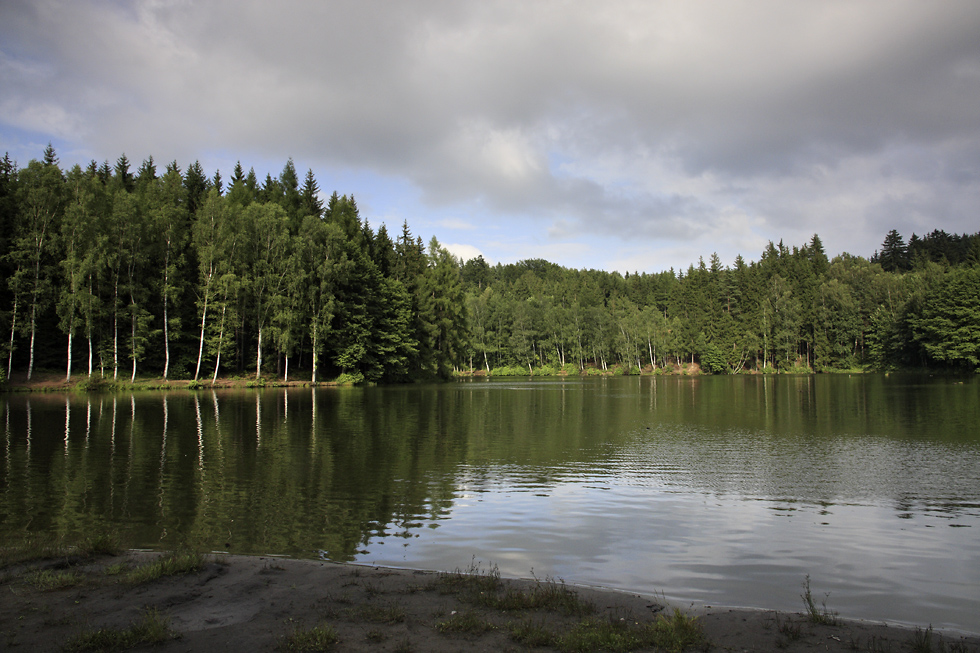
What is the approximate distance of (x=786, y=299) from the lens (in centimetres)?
12188

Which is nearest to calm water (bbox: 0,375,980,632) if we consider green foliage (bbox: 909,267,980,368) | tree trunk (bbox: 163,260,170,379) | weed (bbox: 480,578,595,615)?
weed (bbox: 480,578,595,615)

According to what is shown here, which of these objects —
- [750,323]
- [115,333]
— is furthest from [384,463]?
[750,323]

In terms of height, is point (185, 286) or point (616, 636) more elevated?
point (185, 286)

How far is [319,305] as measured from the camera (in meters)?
69.0

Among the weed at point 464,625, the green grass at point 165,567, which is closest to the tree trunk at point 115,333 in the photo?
the green grass at point 165,567

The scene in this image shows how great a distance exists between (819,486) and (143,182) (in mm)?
86167

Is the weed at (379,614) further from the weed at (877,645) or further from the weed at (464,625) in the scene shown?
the weed at (877,645)

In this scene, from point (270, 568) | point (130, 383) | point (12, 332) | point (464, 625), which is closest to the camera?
point (464, 625)

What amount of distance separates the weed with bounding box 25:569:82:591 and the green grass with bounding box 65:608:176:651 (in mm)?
1926

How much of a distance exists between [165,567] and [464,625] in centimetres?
447

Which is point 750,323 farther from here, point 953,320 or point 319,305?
point 319,305

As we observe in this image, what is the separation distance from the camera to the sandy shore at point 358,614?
19.8ft

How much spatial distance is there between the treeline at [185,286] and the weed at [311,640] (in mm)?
57328

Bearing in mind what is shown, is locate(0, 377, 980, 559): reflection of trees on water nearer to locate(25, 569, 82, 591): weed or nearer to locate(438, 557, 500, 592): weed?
locate(438, 557, 500, 592): weed
